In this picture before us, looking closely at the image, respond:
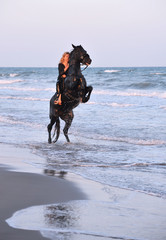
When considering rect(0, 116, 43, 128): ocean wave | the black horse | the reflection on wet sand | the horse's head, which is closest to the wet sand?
the reflection on wet sand

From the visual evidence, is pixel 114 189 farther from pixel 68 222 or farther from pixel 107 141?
pixel 107 141

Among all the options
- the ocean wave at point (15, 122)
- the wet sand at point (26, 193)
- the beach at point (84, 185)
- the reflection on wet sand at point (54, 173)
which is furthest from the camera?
the ocean wave at point (15, 122)

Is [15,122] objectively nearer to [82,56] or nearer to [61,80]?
[61,80]

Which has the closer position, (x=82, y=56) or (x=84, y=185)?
(x=84, y=185)

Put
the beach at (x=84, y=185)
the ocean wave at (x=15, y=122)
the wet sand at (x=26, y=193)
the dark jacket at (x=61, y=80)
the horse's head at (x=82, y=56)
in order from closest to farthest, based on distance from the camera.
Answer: the wet sand at (x=26, y=193), the beach at (x=84, y=185), the horse's head at (x=82, y=56), the dark jacket at (x=61, y=80), the ocean wave at (x=15, y=122)

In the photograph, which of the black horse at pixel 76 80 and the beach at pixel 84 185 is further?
the black horse at pixel 76 80

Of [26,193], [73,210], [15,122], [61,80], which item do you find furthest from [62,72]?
[73,210]

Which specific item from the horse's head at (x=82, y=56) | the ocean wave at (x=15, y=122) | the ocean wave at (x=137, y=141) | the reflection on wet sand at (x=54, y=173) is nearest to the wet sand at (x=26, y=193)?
the reflection on wet sand at (x=54, y=173)

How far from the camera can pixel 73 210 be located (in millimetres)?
4535

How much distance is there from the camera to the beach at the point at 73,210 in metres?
3.84

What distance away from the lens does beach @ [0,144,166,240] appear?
3.84m

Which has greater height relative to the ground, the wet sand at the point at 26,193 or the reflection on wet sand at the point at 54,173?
the wet sand at the point at 26,193

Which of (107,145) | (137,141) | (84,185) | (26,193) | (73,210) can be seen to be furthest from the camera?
(137,141)

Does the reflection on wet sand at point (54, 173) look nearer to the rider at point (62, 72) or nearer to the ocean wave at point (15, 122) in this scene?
the rider at point (62, 72)
